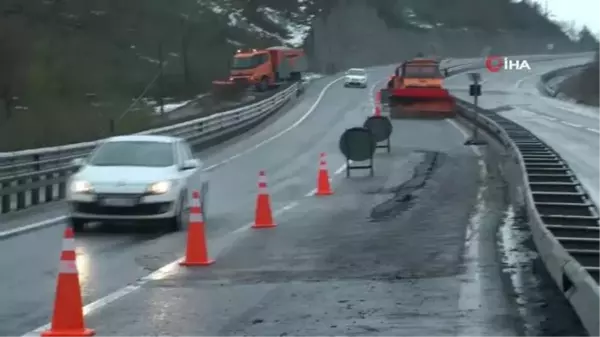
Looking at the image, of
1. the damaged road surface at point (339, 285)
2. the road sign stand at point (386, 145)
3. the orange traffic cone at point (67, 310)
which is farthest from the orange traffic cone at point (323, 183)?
the orange traffic cone at point (67, 310)

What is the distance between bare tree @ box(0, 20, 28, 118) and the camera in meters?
56.4

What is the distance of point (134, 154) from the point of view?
18.4 meters

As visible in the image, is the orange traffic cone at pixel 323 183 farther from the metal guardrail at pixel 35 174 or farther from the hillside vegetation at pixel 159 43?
the hillside vegetation at pixel 159 43

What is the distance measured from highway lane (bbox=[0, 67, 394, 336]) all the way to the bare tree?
17542 millimetres

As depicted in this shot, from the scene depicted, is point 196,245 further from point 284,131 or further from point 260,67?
point 260,67

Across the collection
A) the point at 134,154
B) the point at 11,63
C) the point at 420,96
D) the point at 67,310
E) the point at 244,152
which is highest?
the point at 11,63

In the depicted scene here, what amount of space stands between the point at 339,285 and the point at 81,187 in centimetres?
642

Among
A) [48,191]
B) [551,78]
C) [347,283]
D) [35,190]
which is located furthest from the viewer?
[551,78]

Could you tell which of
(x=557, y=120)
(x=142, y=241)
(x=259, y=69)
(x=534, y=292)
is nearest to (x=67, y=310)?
(x=534, y=292)

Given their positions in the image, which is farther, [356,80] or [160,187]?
[356,80]

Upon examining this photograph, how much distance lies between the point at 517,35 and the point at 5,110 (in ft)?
383

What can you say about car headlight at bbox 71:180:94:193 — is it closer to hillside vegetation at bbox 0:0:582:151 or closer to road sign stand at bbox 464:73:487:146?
hillside vegetation at bbox 0:0:582:151

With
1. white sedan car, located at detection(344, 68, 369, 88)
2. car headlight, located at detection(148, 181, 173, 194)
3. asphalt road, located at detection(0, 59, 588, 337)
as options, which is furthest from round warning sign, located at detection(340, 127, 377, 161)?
white sedan car, located at detection(344, 68, 369, 88)

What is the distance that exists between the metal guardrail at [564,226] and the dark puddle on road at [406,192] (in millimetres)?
1991
